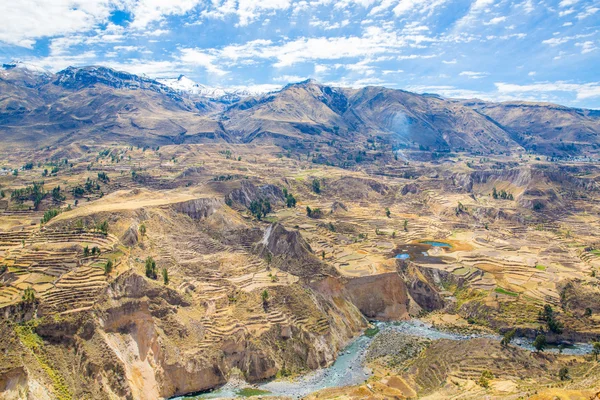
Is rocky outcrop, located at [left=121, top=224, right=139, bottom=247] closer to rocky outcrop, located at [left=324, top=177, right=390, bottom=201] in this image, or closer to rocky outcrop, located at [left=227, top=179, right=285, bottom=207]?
rocky outcrop, located at [left=227, top=179, right=285, bottom=207]

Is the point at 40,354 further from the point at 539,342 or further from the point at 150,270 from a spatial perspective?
the point at 539,342

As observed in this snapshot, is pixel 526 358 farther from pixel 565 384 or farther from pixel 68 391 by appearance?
pixel 68 391

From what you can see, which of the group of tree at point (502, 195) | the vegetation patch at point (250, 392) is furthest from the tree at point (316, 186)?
the vegetation patch at point (250, 392)

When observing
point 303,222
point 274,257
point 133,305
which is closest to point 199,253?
point 274,257

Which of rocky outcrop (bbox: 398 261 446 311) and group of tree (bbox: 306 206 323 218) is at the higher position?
group of tree (bbox: 306 206 323 218)

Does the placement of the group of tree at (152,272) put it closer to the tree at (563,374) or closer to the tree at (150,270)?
the tree at (150,270)

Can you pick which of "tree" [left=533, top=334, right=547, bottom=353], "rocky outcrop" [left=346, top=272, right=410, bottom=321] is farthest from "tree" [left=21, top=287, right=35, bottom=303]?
"tree" [left=533, top=334, right=547, bottom=353]
